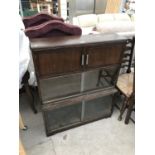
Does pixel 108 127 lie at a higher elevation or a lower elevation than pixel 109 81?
lower

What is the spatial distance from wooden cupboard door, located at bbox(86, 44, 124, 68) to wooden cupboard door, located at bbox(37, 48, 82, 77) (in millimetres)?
100

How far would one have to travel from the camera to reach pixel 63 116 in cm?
174

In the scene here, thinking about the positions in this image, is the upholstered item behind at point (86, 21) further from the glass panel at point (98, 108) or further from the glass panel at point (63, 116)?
the glass panel at point (63, 116)

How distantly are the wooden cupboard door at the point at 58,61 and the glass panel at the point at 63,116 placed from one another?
0.58m

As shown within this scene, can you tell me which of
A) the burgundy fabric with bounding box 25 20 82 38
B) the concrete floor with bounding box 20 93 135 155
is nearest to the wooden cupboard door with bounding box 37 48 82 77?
the burgundy fabric with bounding box 25 20 82 38

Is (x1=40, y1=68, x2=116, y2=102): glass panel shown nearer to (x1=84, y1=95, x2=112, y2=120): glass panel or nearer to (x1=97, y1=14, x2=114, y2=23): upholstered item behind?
(x1=84, y1=95, x2=112, y2=120): glass panel

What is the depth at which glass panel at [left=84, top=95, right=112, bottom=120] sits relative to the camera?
1.79 metres

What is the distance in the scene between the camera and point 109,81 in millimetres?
1667

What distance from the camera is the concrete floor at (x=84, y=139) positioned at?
152 centimetres
